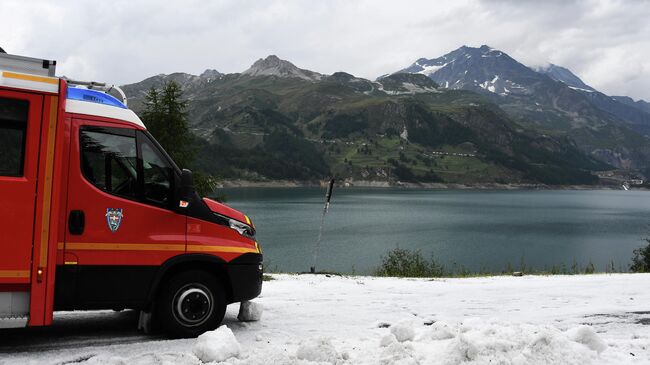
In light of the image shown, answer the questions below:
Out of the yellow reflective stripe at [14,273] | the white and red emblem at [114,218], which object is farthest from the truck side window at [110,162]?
the yellow reflective stripe at [14,273]

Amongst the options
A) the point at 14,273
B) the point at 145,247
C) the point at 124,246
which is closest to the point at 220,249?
the point at 145,247

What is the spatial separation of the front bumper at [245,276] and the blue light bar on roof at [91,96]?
2.62 m

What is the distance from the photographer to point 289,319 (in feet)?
25.7

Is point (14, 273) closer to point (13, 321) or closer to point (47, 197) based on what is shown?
point (13, 321)

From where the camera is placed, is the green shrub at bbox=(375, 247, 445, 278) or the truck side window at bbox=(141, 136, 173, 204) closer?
the truck side window at bbox=(141, 136, 173, 204)

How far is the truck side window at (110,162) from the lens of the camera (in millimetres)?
6199

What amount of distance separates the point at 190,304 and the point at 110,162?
210 centimetres

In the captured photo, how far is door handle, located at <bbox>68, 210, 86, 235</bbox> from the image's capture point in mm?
5959

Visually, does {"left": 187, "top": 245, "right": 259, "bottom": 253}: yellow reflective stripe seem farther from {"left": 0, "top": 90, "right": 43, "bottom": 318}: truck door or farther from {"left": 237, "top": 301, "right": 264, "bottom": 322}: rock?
{"left": 0, "top": 90, "right": 43, "bottom": 318}: truck door

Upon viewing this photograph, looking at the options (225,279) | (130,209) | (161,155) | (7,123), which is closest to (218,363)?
(225,279)

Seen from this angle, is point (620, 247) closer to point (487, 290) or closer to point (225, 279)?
point (487, 290)

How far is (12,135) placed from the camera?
571 centimetres

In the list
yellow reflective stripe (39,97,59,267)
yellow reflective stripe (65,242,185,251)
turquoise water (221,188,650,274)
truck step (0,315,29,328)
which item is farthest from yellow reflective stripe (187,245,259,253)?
turquoise water (221,188,650,274)

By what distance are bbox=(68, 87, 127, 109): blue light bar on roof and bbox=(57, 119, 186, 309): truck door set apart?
13.0 inches
